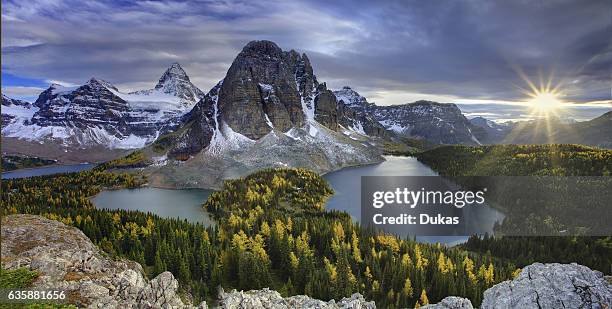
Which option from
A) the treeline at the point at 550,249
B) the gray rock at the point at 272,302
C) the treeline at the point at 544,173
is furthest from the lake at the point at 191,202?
the gray rock at the point at 272,302

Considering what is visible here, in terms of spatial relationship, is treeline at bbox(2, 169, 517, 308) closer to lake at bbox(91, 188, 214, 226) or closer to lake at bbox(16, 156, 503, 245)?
lake at bbox(16, 156, 503, 245)

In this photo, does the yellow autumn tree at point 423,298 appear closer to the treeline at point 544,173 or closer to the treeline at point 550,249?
the treeline at point 550,249

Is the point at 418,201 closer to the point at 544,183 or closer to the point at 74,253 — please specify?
the point at 544,183

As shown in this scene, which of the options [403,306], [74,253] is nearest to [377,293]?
[403,306]

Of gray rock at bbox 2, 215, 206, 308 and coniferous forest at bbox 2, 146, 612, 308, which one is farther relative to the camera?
coniferous forest at bbox 2, 146, 612, 308

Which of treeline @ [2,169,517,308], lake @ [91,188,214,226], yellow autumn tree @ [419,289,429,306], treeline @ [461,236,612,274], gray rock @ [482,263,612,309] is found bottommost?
treeline @ [461,236,612,274]

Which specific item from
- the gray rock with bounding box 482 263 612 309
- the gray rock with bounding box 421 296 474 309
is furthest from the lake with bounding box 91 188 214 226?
the gray rock with bounding box 482 263 612 309
